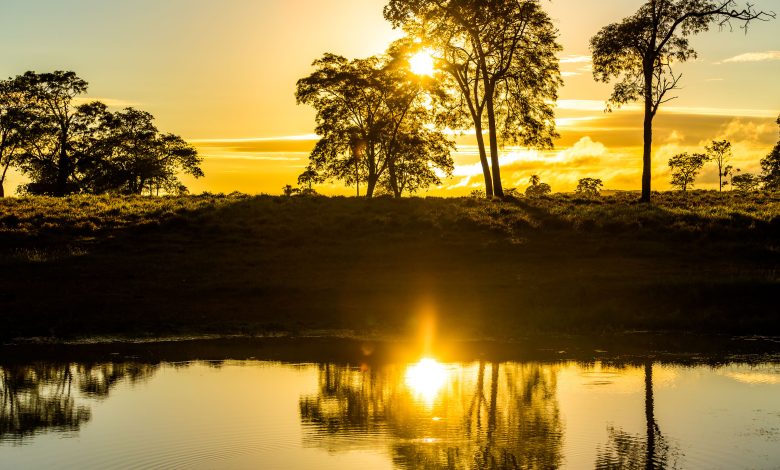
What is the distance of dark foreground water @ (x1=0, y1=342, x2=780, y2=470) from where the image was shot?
13.8 m

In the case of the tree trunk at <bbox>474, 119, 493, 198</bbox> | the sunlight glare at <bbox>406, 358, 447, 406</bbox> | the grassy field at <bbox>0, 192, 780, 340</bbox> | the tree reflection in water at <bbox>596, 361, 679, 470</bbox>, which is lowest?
the tree reflection in water at <bbox>596, 361, 679, 470</bbox>

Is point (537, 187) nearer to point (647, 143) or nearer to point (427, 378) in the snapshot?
point (647, 143)

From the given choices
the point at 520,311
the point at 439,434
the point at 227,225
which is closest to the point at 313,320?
the point at 520,311

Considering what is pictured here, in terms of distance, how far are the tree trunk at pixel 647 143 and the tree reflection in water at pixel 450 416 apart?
37.2 meters

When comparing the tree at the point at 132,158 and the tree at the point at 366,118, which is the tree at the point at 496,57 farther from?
the tree at the point at 132,158

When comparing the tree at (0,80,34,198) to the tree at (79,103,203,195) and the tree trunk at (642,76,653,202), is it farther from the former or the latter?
the tree trunk at (642,76,653,202)

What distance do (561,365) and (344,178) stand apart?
207ft

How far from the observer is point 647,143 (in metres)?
57.2

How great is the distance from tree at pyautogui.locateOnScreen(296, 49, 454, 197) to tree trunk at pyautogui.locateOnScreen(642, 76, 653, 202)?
2334 centimetres

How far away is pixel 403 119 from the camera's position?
8038 centimetres

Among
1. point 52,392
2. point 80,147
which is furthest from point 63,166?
point 52,392

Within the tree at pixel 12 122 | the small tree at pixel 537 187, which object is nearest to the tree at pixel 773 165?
the small tree at pixel 537 187

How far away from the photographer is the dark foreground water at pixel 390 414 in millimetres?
13812

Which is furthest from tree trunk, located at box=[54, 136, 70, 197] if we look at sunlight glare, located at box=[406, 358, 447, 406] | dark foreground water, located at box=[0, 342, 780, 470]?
sunlight glare, located at box=[406, 358, 447, 406]
